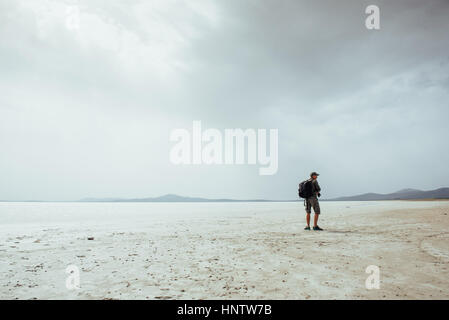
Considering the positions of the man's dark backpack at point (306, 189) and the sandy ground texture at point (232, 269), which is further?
the man's dark backpack at point (306, 189)

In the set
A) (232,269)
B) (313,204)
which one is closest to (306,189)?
(313,204)

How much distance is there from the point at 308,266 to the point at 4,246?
11.5 metres

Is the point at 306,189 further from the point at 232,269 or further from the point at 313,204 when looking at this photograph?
the point at 232,269

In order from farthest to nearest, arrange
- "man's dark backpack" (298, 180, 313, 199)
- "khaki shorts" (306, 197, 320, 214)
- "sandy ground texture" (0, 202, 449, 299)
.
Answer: "man's dark backpack" (298, 180, 313, 199), "khaki shorts" (306, 197, 320, 214), "sandy ground texture" (0, 202, 449, 299)

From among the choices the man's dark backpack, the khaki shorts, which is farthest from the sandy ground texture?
the man's dark backpack

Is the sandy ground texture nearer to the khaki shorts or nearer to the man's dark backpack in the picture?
the khaki shorts

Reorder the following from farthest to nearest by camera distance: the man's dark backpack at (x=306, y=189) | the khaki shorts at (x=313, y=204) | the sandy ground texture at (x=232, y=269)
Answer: the man's dark backpack at (x=306, y=189)
the khaki shorts at (x=313, y=204)
the sandy ground texture at (x=232, y=269)

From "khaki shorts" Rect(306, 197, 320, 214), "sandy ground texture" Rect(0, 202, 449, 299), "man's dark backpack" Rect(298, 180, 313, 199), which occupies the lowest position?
"sandy ground texture" Rect(0, 202, 449, 299)

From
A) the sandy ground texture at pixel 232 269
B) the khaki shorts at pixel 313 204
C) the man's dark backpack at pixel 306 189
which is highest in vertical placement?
the man's dark backpack at pixel 306 189

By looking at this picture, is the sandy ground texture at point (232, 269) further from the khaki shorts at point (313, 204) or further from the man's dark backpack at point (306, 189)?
the man's dark backpack at point (306, 189)

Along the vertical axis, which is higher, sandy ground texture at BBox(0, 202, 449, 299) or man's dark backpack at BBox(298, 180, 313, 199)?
man's dark backpack at BBox(298, 180, 313, 199)

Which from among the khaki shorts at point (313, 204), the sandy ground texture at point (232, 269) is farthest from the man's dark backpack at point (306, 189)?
the sandy ground texture at point (232, 269)
